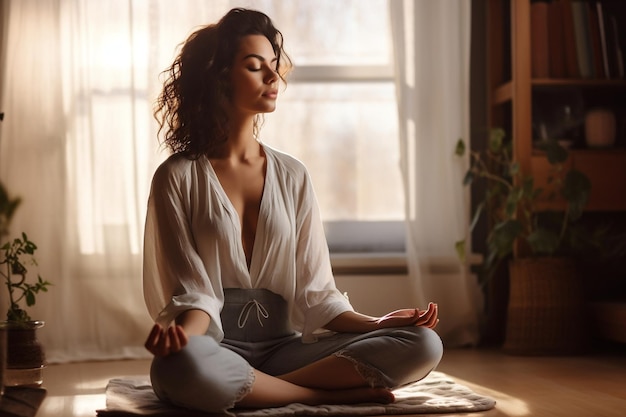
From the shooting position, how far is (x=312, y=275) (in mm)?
2371

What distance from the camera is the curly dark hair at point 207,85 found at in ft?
7.70

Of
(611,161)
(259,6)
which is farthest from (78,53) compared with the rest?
(611,161)

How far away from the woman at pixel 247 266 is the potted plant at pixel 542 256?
4.28 ft

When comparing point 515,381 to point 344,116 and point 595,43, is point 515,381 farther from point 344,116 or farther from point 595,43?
point 595,43

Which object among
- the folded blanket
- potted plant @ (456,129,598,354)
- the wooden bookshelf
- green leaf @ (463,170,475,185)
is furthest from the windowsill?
the folded blanket

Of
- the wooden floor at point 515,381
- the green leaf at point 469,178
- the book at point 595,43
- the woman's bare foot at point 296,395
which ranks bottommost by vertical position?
the wooden floor at point 515,381

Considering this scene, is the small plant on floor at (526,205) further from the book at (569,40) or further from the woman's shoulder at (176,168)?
the woman's shoulder at (176,168)

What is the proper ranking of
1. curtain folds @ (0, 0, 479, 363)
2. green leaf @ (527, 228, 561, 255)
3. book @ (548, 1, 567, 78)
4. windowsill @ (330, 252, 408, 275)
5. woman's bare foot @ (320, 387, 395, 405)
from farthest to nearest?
windowsill @ (330, 252, 408, 275) → book @ (548, 1, 567, 78) → curtain folds @ (0, 0, 479, 363) → green leaf @ (527, 228, 561, 255) → woman's bare foot @ (320, 387, 395, 405)

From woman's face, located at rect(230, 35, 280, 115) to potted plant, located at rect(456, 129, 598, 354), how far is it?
56.9 inches

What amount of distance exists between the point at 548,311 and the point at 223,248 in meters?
1.72

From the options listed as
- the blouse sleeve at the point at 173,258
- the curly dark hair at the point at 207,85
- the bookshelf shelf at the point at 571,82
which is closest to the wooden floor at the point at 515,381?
the blouse sleeve at the point at 173,258

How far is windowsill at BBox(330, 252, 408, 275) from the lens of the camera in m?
3.81

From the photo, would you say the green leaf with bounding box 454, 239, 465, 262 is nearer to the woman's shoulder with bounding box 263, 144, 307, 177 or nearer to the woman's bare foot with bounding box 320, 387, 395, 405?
the woman's shoulder with bounding box 263, 144, 307, 177

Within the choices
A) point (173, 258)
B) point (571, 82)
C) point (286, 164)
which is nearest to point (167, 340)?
point (173, 258)
